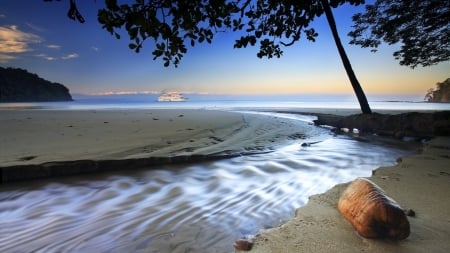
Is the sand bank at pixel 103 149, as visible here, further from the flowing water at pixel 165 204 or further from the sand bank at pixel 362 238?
the sand bank at pixel 362 238

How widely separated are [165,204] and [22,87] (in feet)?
307

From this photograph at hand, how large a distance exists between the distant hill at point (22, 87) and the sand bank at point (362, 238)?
84.1 metres

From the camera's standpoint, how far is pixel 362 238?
2047 millimetres

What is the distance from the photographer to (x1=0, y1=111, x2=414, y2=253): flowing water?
2600mm

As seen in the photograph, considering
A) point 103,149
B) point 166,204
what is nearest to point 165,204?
point 166,204

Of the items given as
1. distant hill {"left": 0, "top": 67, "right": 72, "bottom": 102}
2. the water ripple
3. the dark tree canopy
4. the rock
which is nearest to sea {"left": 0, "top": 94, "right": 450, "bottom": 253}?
the water ripple

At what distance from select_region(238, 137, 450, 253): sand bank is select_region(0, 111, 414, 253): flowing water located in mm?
492

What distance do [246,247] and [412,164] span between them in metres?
4.04

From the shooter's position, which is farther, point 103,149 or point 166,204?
point 103,149

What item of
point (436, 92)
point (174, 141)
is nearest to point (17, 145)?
point (174, 141)

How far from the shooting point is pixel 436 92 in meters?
76.5

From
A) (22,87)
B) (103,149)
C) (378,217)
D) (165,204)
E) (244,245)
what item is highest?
(22,87)

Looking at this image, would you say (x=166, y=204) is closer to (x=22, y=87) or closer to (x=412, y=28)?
(x=412, y=28)

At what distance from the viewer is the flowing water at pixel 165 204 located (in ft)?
8.53
